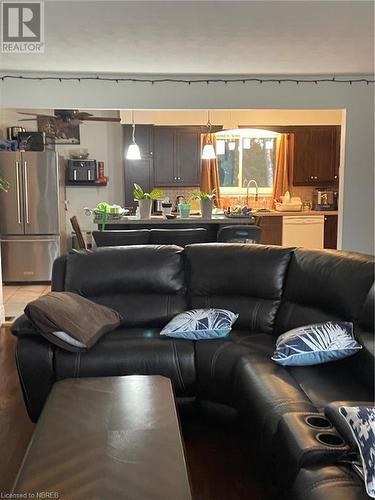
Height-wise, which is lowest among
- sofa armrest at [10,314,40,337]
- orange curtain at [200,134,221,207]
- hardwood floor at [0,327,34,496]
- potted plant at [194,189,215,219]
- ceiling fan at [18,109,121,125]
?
hardwood floor at [0,327,34,496]

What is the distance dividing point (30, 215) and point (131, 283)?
3830 millimetres

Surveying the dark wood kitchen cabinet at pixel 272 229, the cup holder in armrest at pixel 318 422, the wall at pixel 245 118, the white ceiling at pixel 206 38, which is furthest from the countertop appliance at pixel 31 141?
the cup holder in armrest at pixel 318 422

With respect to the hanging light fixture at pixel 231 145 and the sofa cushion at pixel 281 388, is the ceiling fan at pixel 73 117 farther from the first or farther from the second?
the sofa cushion at pixel 281 388

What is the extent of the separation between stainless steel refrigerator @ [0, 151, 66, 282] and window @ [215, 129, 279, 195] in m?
2.84

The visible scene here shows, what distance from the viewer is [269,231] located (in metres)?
7.61

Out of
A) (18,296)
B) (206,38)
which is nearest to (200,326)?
(206,38)

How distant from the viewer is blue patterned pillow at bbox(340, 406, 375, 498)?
145cm

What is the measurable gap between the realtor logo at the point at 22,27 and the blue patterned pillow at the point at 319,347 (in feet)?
7.98

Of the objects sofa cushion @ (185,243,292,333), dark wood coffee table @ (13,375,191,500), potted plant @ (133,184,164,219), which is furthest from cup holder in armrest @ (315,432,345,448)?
potted plant @ (133,184,164,219)

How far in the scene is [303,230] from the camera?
299 inches

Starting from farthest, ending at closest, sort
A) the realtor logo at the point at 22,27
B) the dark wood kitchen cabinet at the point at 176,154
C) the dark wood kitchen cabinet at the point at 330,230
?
the dark wood kitchen cabinet at the point at 176,154, the dark wood kitchen cabinet at the point at 330,230, the realtor logo at the point at 22,27

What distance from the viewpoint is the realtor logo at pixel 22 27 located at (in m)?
3.08

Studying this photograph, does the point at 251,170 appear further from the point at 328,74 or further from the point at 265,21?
the point at 265,21

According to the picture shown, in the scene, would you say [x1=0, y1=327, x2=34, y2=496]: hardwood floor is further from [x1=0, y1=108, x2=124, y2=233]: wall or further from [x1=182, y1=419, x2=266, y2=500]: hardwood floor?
[x1=0, y1=108, x2=124, y2=233]: wall
